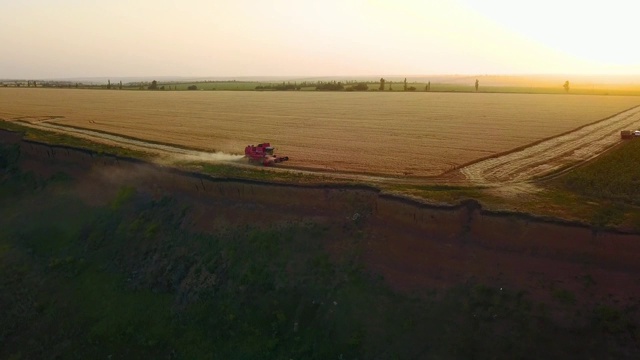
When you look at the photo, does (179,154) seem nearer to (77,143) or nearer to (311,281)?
(77,143)

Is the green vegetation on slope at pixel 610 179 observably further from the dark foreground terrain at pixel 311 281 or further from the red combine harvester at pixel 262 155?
the red combine harvester at pixel 262 155

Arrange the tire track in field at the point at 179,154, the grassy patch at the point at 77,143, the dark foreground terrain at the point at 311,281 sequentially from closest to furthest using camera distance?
the dark foreground terrain at the point at 311,281
the tire track in field at the point at 179,154
the grassy patch at the point at 77,143

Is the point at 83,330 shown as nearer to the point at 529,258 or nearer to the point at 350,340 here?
the point at 350,340

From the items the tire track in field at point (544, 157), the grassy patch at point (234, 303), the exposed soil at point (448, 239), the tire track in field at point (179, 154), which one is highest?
the tire track in field at point (544, 157)

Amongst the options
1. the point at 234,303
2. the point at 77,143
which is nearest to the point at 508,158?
the point at 234,303

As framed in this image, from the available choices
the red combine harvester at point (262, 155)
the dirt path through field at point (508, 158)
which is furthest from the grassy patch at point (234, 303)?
the red combine harvester at point (262, 155)

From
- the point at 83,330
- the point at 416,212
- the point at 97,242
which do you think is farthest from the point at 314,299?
the point at 97,242

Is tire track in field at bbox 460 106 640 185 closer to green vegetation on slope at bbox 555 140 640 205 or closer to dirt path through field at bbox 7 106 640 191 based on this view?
dirt path through field at bbox 7 106 640 191
